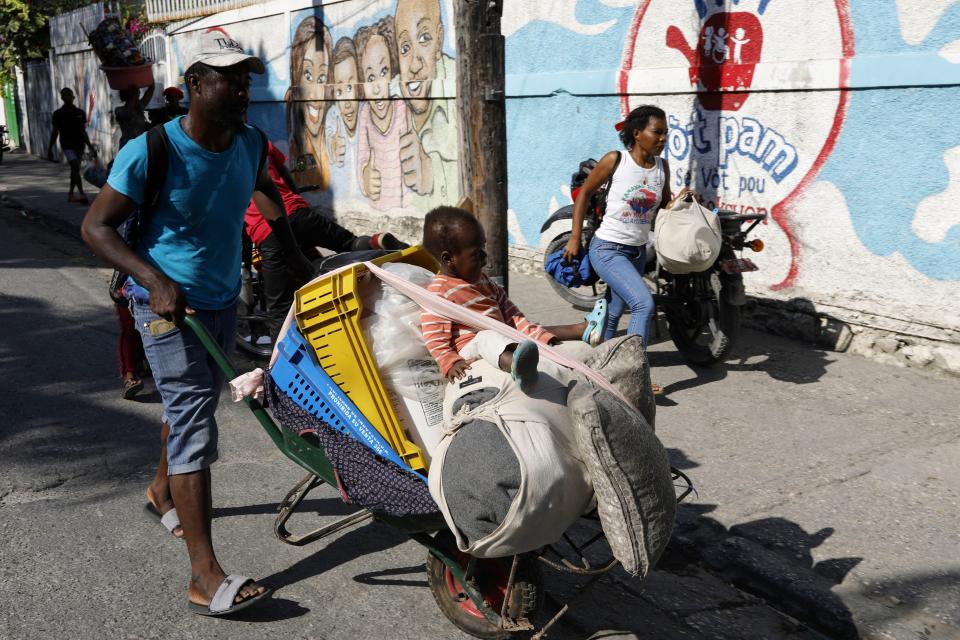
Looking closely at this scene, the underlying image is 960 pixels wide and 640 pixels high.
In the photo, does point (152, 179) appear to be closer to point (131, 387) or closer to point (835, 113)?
point (131, 387)

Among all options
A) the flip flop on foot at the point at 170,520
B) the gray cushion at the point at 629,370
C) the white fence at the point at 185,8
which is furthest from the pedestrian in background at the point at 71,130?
Result: the gray cushion at the point at 629,370

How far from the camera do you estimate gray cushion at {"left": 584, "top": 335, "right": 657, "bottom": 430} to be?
2852 millimetres

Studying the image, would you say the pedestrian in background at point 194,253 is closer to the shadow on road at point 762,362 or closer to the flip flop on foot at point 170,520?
the flip flop on foot at point 170,520

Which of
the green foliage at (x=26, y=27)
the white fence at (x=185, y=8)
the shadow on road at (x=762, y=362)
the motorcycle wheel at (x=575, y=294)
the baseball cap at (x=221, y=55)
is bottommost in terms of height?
the shadow on road at (x=762, y=362)

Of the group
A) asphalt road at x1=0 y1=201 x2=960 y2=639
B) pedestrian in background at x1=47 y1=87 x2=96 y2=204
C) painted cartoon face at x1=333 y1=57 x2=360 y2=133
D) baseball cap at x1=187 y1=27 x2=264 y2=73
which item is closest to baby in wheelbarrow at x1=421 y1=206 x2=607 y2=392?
baseball cap at x1=187 y1=27 x2=264 y2=73

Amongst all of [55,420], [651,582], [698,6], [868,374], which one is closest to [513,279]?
[698,6]

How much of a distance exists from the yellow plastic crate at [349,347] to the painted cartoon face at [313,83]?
32.7 ft

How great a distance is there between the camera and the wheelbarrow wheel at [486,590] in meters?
2.91

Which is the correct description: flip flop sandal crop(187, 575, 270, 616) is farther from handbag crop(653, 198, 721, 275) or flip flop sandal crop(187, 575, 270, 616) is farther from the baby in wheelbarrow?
handbag crop(653, 198, 721, 275)

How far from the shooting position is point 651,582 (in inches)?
145

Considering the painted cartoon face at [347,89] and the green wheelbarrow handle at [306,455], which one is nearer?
the green wheelbarrow handle at [306,455]

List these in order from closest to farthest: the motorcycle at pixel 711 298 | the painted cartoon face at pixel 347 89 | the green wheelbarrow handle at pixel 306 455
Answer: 1. the green wheelbarrow handle at pixel 306 455
2. the motorcycle at pixel 711 298
3. the painted cartoon face at pixel 347 89

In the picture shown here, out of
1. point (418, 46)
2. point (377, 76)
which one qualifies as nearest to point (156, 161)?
point (418, 46)

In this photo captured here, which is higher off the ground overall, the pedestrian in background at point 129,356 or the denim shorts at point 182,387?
the denim shorts at point 182,387
